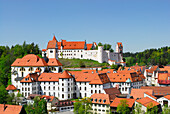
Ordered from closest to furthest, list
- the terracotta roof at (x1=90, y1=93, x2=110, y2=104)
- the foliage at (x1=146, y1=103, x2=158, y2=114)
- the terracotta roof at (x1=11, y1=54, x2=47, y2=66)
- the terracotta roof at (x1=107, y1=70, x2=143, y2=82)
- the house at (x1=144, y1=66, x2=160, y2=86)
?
1. the foliage at (x1=146, y1=103, x2=158, y2=114)
2. the terracotta roof at (x1=90, y1=93, x2=110, y2=104)
3. the terracotta roof at (x1=107, y1=70, x2=143, y2=82)
4. the terracotta roof at (x1=11, y1=54, x2=47, y2=66)
5. the house at (x1=144, y1=66, x2=160, y2=86)

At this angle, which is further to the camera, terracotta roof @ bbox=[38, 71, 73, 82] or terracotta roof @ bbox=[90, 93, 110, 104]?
terracotta roof @ bbox=[38, 71, 73, 82]

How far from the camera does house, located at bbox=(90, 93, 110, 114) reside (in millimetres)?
75037

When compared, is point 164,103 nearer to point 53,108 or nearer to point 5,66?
point 53,108

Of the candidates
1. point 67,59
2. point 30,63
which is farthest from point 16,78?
point 67,59

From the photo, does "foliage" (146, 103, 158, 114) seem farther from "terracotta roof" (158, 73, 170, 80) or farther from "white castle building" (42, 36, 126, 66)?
"white castle building" (42, 36, 126, 66)

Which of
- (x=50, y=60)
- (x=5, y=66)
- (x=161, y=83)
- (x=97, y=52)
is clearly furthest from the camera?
(x=97, y=52)

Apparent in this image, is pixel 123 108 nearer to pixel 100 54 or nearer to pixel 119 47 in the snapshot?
pixel 100 54

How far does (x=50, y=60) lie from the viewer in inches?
4203

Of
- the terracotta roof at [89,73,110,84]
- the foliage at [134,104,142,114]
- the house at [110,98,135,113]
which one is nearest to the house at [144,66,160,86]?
the terracotta roof at [89,73,110,84]

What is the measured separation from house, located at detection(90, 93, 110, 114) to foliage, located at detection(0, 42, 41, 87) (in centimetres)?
4302

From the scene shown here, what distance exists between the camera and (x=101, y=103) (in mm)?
75750

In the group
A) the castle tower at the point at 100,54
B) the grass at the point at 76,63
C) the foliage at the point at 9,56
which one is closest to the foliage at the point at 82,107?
the foliage at the point at 9,56

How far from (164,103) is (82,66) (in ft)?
196

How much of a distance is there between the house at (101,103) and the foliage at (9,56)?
43018 millimetres
